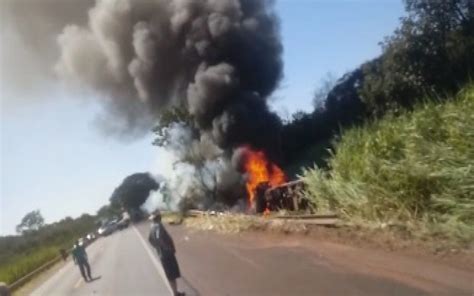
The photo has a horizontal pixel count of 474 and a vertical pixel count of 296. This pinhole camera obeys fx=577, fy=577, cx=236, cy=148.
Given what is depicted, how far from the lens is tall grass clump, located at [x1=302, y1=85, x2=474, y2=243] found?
8906 millimetres

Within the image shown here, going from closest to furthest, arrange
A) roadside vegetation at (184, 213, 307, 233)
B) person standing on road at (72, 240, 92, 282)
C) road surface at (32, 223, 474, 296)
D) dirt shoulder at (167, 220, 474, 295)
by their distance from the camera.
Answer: dirt shoulder at (167, 220, 474, 295) < road surface at (32, 223, 474, 296) < roadside vegetation at (184, 213, 307, 233) < person standing on road at (72, 240, 92, 282)

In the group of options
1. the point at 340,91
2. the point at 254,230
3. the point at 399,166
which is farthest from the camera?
the point at 340,91

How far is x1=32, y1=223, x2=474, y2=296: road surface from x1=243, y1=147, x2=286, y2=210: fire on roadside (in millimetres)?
5098

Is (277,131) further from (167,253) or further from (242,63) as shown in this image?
(167,253)

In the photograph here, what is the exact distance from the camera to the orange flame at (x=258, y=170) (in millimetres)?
22828

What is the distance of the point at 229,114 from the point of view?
78.9 ft

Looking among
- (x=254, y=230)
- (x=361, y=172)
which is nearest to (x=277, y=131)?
(x=254, y=230)

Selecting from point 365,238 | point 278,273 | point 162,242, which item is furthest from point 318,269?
point 162,242

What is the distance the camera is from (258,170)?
23.1 meters

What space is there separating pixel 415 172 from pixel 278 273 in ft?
9.76

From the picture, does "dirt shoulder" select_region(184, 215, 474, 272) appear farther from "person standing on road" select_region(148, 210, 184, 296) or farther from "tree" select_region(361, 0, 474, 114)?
"tree" select_region(361, 0, 474, 114)

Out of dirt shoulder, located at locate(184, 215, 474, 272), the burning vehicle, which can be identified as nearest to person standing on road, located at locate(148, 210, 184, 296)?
dirt shoulder, located at locate(184, 215, 474, 272)

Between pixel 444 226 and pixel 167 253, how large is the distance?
16.3 feet

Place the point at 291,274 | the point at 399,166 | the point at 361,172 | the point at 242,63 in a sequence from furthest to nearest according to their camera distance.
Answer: the point at 242,63
the point at 361,172
the point at 399,166
the point at 291,274
